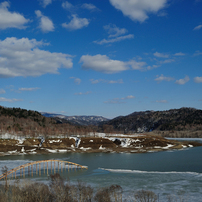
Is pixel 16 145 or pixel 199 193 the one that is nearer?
pixel 199 193

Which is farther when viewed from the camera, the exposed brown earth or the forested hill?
the forested hill

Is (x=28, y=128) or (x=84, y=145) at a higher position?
(x=28, y=128)

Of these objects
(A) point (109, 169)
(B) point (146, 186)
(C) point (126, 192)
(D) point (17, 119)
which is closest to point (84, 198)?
(C) point (126, 192)

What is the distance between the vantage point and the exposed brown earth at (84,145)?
98062 millimetres

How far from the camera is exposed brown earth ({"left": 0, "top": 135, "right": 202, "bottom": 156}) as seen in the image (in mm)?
98062

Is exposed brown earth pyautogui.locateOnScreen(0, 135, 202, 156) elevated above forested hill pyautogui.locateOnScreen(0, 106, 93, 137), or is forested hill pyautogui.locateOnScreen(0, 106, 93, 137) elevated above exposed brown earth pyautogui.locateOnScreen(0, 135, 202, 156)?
forested hill pyautogui.locateOnScreen(0, 106, 93, 137)

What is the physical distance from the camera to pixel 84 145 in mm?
108938

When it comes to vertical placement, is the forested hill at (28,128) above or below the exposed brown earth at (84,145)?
above

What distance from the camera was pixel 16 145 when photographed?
338 feet

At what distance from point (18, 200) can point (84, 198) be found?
7084 mm

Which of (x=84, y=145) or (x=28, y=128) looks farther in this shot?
(x=28, y=128)

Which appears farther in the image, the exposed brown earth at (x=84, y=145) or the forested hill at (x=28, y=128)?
the forested hill at (x=28, y=128)

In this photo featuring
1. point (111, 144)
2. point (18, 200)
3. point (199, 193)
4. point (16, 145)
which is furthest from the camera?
point (111, 144)

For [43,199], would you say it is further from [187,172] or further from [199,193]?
[187,172]
